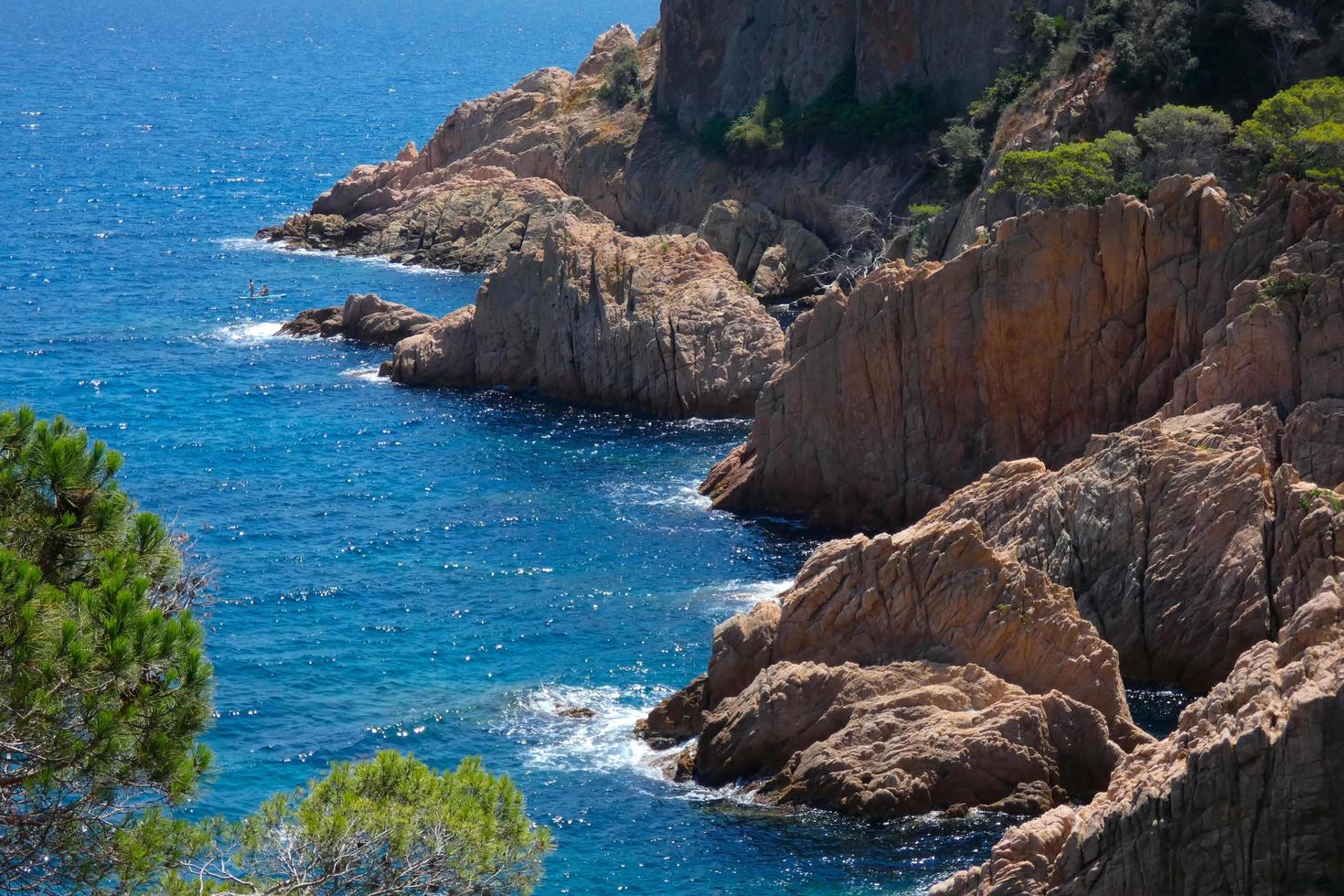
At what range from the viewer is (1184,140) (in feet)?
222

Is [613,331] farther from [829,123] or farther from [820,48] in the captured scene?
[820,48]

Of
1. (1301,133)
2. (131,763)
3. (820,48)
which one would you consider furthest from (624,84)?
(131,763)

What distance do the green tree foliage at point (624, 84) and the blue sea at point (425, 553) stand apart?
19667 mm

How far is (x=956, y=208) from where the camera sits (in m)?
82.2

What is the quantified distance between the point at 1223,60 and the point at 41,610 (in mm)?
66207

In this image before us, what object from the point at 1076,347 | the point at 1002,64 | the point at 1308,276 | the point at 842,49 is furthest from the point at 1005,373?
the point at 842,49

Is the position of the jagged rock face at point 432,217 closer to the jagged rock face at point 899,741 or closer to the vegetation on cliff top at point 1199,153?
the vegetation on cliff top at point 1199,153

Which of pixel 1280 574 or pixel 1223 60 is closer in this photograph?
pixel 1280 574

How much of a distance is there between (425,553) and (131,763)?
127 feet

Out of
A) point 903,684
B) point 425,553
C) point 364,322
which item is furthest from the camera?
point 364,322

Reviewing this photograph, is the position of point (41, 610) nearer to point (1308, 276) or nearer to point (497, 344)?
point (1308, 276)

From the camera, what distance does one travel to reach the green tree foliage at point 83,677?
2253 cm

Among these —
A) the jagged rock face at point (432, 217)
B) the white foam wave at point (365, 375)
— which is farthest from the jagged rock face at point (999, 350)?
the jagged rock face at point (432, 217)

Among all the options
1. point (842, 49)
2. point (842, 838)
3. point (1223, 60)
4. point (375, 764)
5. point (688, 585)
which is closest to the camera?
point (375, 764)
